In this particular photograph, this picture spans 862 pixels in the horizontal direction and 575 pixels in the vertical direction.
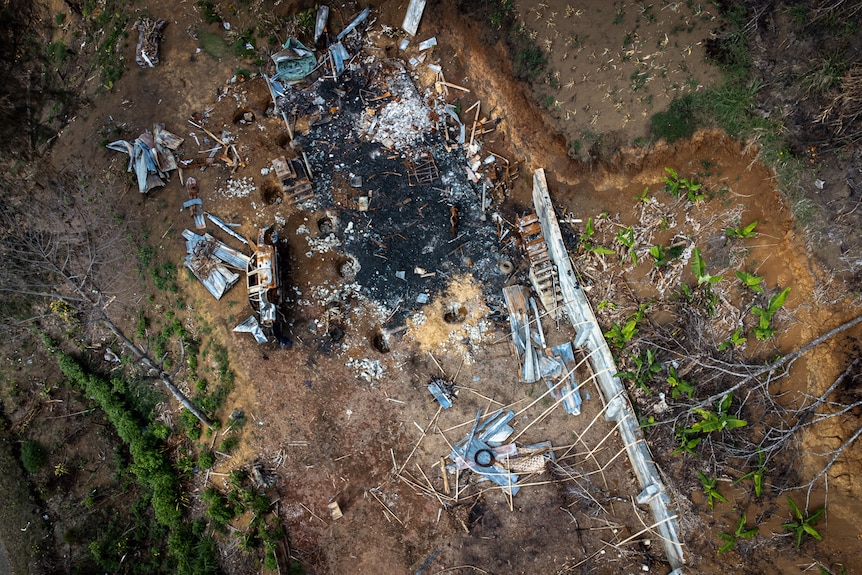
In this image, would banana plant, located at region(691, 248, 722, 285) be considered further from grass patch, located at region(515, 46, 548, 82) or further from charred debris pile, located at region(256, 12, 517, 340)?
grass patch, located at region(515, 46, 548, 82)

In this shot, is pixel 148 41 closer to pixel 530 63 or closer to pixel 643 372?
pixel 530 63

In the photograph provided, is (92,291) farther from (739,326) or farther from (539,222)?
(739,326)

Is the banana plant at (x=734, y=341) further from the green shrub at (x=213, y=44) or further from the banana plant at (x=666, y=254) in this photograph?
the green shrub at (x=213, y=44)

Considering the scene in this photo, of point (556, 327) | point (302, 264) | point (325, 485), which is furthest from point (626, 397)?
point (302, 264)

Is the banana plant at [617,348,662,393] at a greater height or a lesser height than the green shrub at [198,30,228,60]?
lesser

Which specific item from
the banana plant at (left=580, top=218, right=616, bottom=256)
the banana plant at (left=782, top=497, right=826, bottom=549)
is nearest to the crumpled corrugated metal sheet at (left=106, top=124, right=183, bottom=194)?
the banana plant at (left=580, top=218, right=616, bottom=256)

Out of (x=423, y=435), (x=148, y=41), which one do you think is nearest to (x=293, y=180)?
(x=148, y=41)
